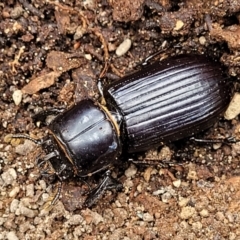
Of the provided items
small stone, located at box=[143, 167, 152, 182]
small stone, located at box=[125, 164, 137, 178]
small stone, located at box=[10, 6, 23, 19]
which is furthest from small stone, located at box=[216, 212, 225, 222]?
small stone, located at box=[10, 6, 23, 19]

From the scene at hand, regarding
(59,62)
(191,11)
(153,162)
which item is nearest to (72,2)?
(59,62)

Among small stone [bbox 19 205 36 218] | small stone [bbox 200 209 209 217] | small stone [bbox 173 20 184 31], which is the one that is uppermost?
small stone [bbox 173 20 184 31]

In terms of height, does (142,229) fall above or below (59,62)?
below

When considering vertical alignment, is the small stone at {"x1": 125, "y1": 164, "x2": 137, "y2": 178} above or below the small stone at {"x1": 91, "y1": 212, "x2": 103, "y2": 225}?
below

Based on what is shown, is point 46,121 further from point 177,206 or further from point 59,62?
point 177,206

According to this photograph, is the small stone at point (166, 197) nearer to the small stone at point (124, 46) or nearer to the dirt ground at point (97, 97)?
the dirt ground at point (97, 97)

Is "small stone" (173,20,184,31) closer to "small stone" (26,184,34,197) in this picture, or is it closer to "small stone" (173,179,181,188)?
"small stone" (173,179,181,188)
